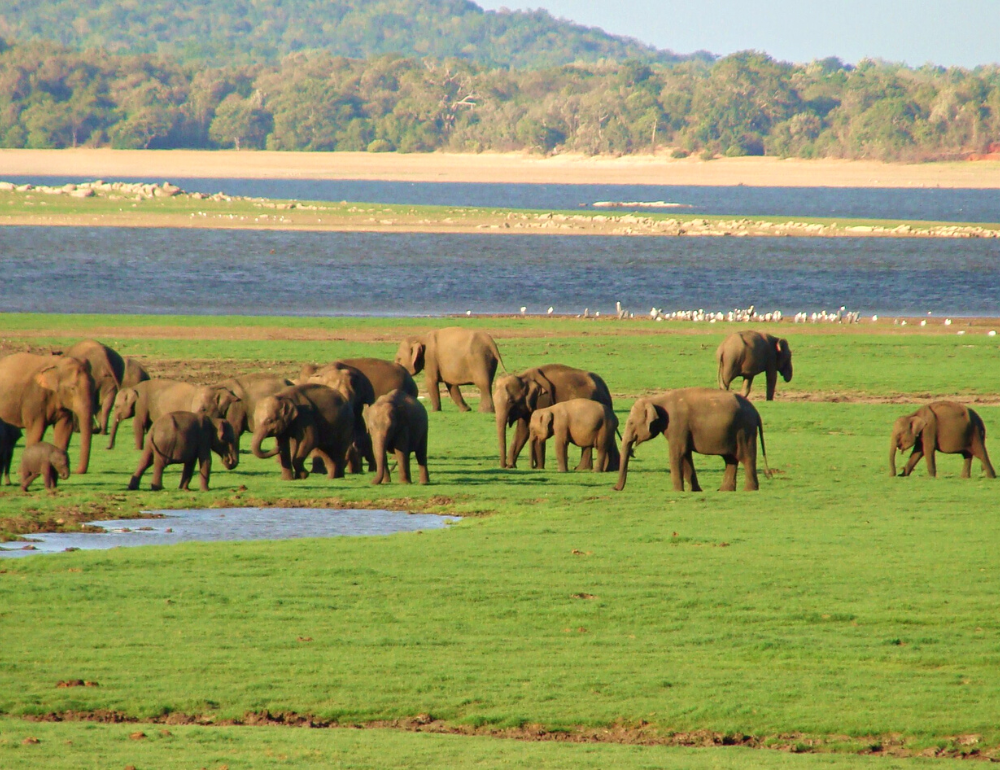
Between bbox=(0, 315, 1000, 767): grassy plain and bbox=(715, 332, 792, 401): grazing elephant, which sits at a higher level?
bbox=(715, 332, 792, 401): grazing elephant

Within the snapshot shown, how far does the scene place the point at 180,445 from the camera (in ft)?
53.0

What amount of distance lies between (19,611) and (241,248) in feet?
182

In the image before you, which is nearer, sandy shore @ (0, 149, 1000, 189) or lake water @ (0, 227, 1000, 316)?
lake water @ (0, 227, 1000, 316)

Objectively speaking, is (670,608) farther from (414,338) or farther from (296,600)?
(414,338)

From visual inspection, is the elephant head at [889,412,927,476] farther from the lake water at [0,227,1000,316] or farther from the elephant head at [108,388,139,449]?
the lake water at [0,227,1000,316]

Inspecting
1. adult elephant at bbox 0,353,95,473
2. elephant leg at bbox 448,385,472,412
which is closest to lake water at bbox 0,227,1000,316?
elephant leg at bbox 448,385,472,412

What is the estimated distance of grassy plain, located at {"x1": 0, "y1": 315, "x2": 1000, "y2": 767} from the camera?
9.43m

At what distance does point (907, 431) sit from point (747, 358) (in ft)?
23.5

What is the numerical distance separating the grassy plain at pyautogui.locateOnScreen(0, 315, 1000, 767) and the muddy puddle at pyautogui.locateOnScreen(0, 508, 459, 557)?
0.36 metres

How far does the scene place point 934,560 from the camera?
1357 cm

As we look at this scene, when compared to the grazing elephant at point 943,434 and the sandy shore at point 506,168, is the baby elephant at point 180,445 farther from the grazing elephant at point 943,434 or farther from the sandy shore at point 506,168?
the sandy shore at point 506,168

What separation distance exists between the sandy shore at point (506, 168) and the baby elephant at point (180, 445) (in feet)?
428

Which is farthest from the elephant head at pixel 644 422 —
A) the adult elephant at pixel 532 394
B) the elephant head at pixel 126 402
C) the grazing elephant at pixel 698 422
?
the elephant head at pixel 126 402

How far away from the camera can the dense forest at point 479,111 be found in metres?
169
